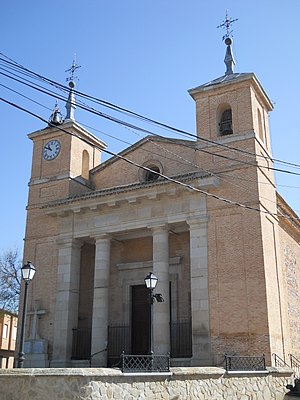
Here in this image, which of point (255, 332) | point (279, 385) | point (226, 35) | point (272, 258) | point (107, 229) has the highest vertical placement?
point (226, 35)

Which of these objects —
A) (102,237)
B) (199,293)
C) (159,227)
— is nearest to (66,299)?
(102,237)

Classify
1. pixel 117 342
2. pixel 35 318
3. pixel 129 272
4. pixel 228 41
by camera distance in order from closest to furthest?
pixel 117 342 < pixel 35 318 < pixel 129 272 < pixel 228 41

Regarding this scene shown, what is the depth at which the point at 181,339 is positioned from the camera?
1867 centimetres

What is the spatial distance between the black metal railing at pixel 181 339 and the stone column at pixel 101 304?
249 centimetres

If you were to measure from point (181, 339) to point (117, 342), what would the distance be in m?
2.69

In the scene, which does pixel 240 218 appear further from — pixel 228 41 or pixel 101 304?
pixel 228 41

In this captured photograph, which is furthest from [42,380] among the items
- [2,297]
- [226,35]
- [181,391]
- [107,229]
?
[2,297]

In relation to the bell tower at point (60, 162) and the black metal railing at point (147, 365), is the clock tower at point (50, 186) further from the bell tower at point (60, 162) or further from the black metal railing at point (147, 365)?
the black metal railing at point (147, 365)

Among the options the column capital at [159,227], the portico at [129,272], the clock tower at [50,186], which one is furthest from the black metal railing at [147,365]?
the clock tower at [50,186]

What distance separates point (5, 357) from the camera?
111 feet

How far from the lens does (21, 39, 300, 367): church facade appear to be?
16906 millimetres

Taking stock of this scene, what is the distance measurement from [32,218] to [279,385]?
1212 cm

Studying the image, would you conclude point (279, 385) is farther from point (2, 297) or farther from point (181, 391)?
point (2, 297)

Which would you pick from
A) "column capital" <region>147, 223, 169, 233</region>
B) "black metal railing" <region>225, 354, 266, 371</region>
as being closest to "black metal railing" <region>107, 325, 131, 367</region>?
"column capital" <region>147, 223, 169, 233</region>
